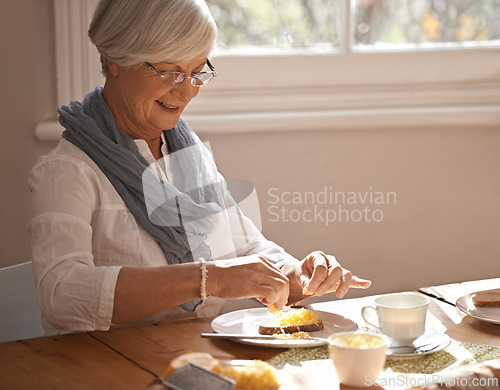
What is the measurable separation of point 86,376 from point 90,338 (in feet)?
0.56

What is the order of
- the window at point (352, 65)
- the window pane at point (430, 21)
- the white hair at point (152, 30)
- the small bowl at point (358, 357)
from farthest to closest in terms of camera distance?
the window pane at point (430, 21) < the window at point (352, 65) < the white hair at point (152, 30) < the small bowl at point (358, 357)

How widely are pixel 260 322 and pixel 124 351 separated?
0.29m

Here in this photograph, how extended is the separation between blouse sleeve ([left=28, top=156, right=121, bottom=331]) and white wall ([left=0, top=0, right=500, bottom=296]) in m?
0.84

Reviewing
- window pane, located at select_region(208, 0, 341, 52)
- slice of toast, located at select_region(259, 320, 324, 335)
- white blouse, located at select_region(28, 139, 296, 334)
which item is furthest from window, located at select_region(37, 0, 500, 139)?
slice of toast, located at select_region(259, 320, 324, 335)

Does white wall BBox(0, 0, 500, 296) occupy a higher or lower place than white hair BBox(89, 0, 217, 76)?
lower

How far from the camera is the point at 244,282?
1312 millimetres

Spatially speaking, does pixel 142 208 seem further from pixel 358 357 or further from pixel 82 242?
pixel 358 357

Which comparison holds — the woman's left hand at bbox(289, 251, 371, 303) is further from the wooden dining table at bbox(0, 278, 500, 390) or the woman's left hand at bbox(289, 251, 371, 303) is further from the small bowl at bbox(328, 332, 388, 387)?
the small bowl at bbox(328, 332, 388, 387)

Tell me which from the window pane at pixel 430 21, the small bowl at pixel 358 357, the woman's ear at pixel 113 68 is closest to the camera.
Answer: the small bowl at pixel 358 357

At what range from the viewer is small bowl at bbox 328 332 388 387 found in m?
1.00

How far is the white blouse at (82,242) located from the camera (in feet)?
4.25

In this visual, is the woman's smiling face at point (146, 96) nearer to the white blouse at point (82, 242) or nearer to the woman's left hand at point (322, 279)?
the white blouse at point (82, 242)

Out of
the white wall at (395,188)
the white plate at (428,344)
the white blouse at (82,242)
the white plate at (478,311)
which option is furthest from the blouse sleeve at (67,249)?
the white wall at (395,188)

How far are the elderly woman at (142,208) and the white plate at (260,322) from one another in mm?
45
